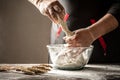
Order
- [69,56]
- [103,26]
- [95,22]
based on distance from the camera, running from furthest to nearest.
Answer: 1. [95,22]
2. [103,26]
3. [69,56]

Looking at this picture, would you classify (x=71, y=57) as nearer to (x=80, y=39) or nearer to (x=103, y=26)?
(x=80, y=39)

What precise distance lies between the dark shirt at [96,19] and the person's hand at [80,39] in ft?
0.60

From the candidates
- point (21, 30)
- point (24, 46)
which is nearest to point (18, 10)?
point (21, 30)

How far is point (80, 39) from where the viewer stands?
98 cm

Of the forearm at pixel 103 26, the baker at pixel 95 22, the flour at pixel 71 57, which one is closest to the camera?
the flour at pixel 71 57

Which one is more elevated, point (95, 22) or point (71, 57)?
point (95, 22)

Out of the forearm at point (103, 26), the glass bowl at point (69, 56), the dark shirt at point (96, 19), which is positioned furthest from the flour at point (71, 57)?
the dark shirt at point (96, 19)

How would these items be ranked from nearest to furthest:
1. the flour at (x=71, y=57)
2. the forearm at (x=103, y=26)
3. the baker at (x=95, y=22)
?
the flour at (x=71, y=57), the forearm at (x=103, y=26), the baker at (x=95, y=22)

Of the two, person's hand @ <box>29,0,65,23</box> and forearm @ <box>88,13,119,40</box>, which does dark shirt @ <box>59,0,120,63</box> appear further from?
person's hand @ <box>29,0,65,23</box>

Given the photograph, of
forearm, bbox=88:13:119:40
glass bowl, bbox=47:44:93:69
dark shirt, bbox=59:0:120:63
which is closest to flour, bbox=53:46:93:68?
glass bowl, bbox=47:44:93:69

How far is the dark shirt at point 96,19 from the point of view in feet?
3.87

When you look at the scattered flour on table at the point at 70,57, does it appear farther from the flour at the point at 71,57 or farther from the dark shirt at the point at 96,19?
Answer: the dark shirt at the point at 96,19

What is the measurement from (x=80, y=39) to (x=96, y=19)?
25cm

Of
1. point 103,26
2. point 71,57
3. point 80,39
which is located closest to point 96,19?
point 103,26
